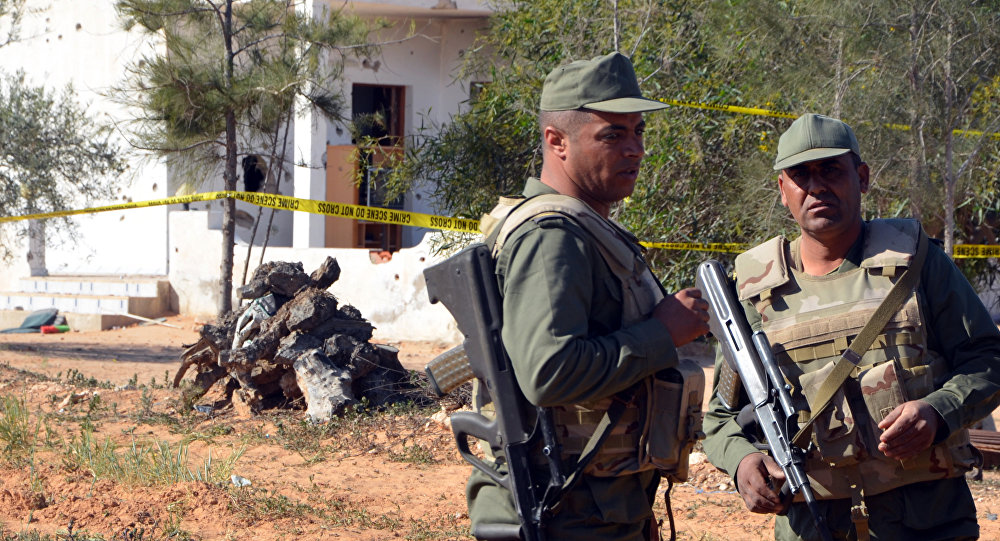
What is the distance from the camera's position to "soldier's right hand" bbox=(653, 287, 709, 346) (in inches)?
83.2

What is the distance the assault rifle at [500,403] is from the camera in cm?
212

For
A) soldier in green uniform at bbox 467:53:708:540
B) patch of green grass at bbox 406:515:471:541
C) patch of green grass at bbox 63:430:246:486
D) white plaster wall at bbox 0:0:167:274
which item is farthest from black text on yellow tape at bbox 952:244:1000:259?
white plaster wall at bbox 0:0:167:274

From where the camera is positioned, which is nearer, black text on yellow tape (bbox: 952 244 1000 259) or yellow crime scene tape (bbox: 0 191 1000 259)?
black text on yellow tape (bbox: 952 244 1000 259)

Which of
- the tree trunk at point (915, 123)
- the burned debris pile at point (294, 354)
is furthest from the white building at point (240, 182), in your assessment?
the tree trunk at point (915, 123)

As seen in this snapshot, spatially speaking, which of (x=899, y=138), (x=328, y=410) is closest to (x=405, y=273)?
(x=328, y=410)

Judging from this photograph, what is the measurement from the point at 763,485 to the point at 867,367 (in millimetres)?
396

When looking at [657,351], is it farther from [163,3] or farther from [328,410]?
[163,3]

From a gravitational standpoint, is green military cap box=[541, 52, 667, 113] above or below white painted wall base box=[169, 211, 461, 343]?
above

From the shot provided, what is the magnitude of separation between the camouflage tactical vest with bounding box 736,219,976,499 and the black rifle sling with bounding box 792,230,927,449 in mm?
25

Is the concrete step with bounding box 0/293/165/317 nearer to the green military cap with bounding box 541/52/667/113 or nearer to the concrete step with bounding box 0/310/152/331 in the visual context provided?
the concrete step with bounding box 0/310/152/331

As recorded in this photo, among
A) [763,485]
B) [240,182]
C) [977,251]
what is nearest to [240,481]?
[763,485]

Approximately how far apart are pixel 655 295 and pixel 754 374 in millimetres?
430

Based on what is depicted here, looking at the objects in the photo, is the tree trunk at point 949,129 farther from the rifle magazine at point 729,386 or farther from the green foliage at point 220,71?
the green foliage at point 220,71

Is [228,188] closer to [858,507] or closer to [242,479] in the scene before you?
[242,479]
